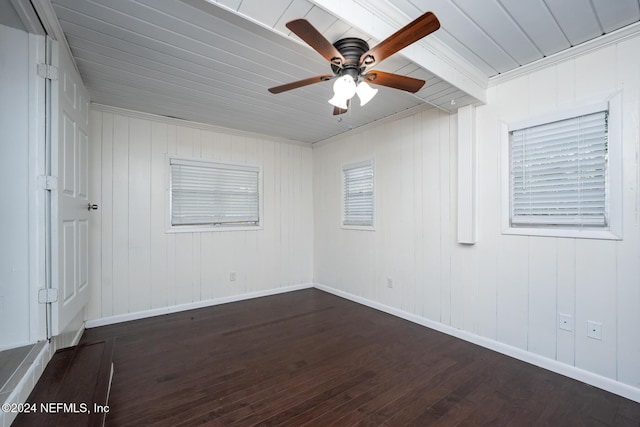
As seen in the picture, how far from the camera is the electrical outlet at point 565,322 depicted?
2.25 metres

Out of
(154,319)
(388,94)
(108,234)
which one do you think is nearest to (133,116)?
(108,234)

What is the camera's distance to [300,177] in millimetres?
4941

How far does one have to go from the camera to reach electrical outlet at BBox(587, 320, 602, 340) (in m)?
2.12

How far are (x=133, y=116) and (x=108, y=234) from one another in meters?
1.45

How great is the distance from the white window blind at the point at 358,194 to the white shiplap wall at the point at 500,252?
0.56 feet

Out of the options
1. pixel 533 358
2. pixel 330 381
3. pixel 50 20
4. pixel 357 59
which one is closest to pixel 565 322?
pixel 533 358

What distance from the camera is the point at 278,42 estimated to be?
80.9 inches

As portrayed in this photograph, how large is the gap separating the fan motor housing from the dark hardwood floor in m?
2.17

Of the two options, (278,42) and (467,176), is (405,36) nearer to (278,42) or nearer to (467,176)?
(278,42)

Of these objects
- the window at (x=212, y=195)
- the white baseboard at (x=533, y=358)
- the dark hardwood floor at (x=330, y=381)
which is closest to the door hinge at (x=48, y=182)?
the dark hardwood floor at (x=330, y=381)

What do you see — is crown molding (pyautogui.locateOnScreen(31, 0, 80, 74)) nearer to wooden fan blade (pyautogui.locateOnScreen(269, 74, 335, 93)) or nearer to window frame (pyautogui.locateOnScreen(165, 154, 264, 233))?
wooden fan blade (pyautogui.locateOnScreen(269, 74, 335, 93))

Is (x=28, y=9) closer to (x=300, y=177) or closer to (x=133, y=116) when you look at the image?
(x=133, y=116)

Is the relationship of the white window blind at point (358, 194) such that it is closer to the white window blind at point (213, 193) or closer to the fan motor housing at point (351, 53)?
the white window blind at point (213, 193)

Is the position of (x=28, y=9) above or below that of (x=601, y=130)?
above
